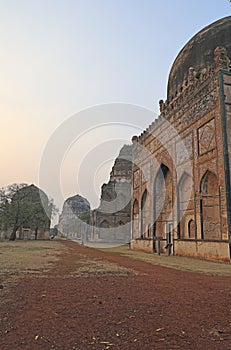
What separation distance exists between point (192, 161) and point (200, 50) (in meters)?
10.1

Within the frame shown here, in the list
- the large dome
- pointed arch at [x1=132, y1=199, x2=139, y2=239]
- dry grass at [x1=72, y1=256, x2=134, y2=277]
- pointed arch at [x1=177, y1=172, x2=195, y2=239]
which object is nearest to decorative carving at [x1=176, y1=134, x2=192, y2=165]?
pointed arch at [x1=177, y1=172, x2=195, y2=239]

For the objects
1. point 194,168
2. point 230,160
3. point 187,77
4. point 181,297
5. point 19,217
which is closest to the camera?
point 181,297

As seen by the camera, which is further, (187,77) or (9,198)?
(9,198)

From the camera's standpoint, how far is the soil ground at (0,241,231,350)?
3.03 meters

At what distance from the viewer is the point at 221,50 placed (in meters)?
15.6

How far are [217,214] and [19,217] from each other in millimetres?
30091

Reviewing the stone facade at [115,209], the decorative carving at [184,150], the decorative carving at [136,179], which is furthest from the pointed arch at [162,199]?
the stone facade at [115,209]

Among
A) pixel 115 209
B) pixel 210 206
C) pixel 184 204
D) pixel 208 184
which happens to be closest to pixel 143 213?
pixel 184 204

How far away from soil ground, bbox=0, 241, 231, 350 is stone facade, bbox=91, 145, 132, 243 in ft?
108

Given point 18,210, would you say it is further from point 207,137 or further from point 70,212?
point 70,212

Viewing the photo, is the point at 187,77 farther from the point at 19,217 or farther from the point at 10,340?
the point at 19,217

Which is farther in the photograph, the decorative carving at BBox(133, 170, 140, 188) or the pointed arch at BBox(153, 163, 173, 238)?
the decorative carving at BBox(133, 170, 140, 188)

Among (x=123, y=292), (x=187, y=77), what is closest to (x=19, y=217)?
(x=187, y=77)

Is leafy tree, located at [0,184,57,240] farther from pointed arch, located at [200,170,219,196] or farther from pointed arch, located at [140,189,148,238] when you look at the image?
pointed arch, located at [200,170,219,196]
